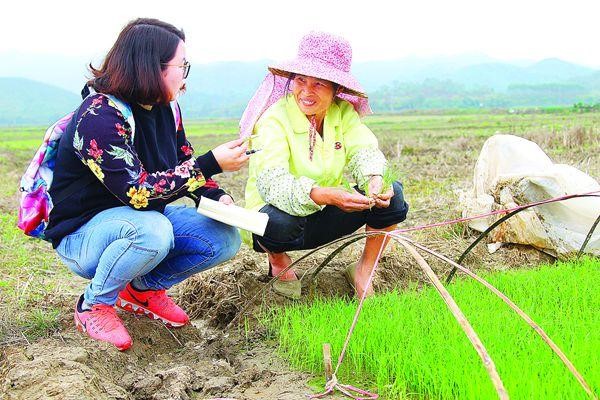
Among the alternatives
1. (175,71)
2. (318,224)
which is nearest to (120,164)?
(175,71)

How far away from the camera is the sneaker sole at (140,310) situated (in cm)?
313

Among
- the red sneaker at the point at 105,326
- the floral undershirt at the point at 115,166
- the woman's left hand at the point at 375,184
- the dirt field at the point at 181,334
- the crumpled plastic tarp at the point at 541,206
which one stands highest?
the floral undershirt at the point at 115,166

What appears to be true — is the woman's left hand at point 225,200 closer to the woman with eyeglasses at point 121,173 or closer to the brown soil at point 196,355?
the woman with eyeglasses at point 121,173

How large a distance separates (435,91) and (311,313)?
90540 mm

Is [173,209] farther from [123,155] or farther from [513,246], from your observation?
[513,246]

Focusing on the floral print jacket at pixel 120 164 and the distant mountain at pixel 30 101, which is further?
the distant mountain at pixel 30 101

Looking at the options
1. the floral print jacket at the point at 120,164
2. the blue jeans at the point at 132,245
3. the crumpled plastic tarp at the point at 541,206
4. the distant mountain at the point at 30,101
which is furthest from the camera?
the distant mountain at the point at 30,101

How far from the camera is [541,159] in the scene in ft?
14.9

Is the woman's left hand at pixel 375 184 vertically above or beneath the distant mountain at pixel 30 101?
above

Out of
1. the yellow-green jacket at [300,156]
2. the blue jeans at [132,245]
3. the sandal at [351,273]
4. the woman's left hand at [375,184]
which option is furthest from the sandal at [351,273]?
the blue jeans at [132,245]

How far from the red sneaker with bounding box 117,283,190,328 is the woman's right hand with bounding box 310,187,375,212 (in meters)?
0.84

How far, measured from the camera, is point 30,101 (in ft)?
370

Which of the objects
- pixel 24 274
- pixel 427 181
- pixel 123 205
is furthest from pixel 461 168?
pixel 123 205

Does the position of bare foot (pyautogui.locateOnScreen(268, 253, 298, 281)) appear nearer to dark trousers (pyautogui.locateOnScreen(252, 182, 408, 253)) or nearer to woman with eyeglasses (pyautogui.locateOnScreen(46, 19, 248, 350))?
dark trousers (pyautogui.locateOnScreen(252, 182, 408, 253))
